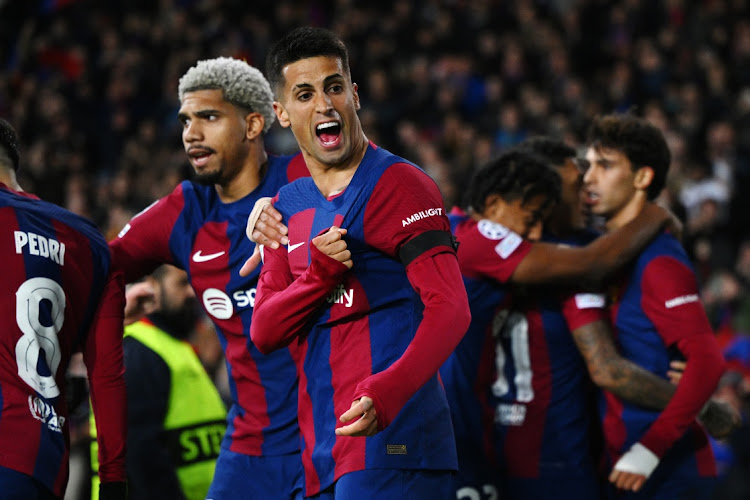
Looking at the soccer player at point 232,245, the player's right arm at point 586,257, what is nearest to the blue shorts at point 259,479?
the soccer player at point 232,245

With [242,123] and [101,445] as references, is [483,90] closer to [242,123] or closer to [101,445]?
[242,123]

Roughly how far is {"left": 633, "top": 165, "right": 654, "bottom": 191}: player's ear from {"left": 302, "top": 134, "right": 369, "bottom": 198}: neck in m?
2.02

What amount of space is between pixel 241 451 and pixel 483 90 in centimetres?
1095

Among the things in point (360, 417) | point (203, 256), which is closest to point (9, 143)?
point (203, 256)

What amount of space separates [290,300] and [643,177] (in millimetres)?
2504

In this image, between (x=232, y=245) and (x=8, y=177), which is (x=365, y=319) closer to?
(x=232, y=245)

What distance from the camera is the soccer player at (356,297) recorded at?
3.12 m

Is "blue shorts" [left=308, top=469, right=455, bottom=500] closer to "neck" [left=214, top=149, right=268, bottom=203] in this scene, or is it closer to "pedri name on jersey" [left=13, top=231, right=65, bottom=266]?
"pedri name on jersey" [left=13, top=231, right=65, bottom=266]

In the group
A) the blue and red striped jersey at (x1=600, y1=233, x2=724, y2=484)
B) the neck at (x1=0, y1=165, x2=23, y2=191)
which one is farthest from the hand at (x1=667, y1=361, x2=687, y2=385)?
the neck at (x1=0, y1=165, x2=23, y2=191)

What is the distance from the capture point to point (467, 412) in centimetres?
475

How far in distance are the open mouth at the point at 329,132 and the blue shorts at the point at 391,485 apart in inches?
46.0

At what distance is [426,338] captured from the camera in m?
3.06

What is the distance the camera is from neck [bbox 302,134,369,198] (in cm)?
352

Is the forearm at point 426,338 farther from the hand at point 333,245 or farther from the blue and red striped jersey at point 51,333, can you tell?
the blue and red striped jersey at point 51,333
